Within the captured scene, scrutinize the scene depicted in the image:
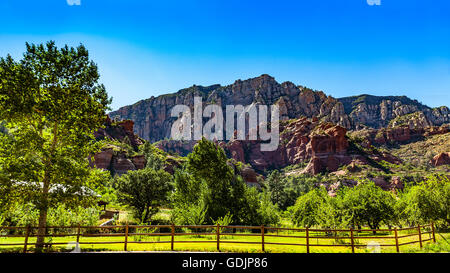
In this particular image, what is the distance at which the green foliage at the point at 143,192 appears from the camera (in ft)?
127

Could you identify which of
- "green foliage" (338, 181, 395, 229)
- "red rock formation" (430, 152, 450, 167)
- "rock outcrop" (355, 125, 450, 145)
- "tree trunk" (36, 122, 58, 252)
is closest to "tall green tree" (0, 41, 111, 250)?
"tree trunk" (36, 122, 58, 252)

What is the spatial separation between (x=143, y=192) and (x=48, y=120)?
23.4 meters

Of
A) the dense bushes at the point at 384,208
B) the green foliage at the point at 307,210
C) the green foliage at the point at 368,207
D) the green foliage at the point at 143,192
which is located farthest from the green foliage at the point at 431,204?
the green foliage at the point at 143,192

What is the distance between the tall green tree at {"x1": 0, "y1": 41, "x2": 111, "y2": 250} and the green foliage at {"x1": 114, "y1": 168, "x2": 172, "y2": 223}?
69.8ft

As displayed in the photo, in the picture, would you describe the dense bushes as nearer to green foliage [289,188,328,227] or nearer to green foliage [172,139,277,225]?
green foliage [289,188,328,227]

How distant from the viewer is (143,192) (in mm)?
39000

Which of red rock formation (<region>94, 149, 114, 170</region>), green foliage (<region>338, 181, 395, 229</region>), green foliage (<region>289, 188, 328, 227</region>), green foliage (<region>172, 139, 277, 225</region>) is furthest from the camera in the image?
red rock formation (<region>94, 149, 114, 170</region>)

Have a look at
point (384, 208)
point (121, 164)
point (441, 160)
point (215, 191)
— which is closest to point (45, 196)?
point (215, 191)

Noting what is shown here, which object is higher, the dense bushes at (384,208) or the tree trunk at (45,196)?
the tree trunk at (45,196)

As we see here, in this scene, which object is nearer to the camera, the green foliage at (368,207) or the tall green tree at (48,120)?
the tall green tree at (48,120)

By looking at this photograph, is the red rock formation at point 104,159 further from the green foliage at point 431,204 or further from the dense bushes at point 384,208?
the green foliage at point 431,204

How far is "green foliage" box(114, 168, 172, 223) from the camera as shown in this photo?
127 ft

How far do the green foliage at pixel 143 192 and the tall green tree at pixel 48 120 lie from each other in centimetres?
2126
